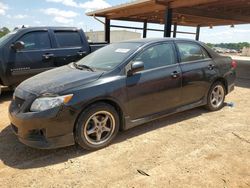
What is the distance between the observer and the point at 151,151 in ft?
11.0

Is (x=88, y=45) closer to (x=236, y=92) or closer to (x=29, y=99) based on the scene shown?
(x=29, y=99)

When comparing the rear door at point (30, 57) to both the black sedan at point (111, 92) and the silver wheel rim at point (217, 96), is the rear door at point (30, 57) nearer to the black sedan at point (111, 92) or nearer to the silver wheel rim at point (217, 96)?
the black sedan at point (111, 92)

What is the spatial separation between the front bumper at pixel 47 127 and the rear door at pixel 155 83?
40.0 inches

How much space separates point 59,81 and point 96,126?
83 centimetres

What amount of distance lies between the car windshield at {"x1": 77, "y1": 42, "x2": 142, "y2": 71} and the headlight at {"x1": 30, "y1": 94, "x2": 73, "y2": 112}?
894 millimetres

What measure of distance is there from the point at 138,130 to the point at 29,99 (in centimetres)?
187

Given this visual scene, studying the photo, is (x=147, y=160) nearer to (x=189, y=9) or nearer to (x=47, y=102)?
(x=47, y=102)

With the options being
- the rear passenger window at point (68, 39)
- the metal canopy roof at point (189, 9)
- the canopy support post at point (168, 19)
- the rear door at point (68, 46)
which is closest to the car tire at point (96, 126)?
the rear door at point (68, 46)

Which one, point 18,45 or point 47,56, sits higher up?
point 18,45

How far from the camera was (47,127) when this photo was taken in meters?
2.96

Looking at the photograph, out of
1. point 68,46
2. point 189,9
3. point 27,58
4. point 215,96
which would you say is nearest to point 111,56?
point 215,96

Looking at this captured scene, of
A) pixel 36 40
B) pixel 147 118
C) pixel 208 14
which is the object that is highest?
pixel 208 14

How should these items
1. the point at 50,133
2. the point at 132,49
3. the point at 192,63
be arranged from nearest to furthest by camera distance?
the point at 50,133
the point at 132,49
the point at 192,63

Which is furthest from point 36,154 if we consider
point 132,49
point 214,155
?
point 214,155
